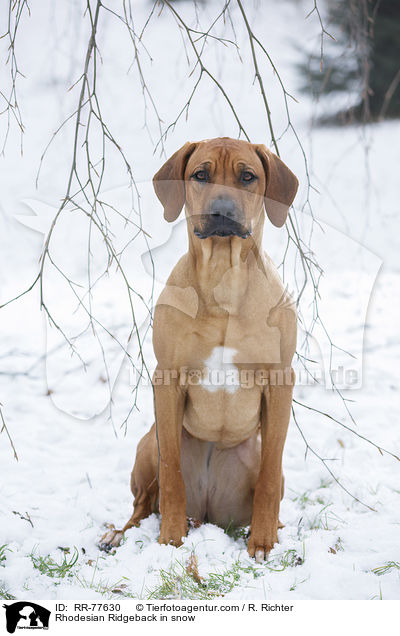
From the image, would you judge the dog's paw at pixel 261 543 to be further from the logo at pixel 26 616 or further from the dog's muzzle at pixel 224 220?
the dog's muzzle at pixel 224 220

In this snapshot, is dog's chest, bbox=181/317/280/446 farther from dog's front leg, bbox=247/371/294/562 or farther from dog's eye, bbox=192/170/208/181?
dog's eye, bbox=192/170/208/181

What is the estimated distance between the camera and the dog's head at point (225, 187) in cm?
251

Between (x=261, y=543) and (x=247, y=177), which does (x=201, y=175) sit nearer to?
(x=247, y=177)

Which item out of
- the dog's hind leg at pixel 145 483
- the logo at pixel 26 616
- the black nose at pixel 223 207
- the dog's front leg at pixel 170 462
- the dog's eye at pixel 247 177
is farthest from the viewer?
the dog's hind leg at pixel 145 483

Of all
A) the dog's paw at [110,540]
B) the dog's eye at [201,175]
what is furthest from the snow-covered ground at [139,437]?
the dog's eye at [201,175]

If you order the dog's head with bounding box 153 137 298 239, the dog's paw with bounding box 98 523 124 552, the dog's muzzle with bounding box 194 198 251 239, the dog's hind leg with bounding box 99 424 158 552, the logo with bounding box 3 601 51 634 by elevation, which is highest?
the dog's head with bounding box 153 137 298 239

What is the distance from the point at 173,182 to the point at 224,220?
36 centimetres

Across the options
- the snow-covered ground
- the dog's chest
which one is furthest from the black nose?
the dog's chest

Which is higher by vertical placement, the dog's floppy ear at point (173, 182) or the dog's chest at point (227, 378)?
the dog's floppy ear at point (173, 182)

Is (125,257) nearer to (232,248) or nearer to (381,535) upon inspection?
(232,248)

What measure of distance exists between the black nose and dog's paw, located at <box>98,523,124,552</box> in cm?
153

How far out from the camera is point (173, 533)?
2656mm

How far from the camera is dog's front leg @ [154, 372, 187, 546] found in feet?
8.79

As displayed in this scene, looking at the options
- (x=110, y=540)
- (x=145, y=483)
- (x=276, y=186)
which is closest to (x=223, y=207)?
(x=276, y=186)
